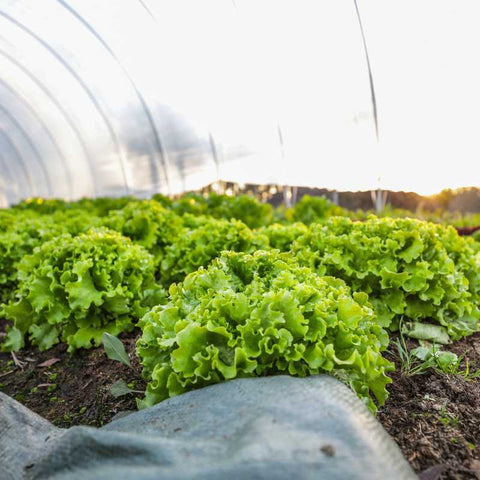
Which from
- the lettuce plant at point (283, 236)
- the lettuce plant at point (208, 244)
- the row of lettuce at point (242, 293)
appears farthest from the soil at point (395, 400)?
the lettuce plant at point (283, 236)

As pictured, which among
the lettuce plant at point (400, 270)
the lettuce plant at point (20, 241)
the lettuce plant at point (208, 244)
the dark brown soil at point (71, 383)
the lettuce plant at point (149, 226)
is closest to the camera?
the dark brown soil at point (71, 383)

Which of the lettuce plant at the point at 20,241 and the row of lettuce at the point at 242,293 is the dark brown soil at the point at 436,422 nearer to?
the row of lettuce at the point at 242,293

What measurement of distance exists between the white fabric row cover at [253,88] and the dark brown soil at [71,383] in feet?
20.5

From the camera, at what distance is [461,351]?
3.96 metres

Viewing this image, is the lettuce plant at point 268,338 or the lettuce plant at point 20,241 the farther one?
the lettuce plant at point 20,241

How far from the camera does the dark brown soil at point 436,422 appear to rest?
2.51 m

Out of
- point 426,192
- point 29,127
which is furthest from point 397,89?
point 29,127

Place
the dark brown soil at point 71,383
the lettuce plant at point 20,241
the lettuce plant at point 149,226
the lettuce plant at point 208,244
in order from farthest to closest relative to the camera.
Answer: the lettuce plant at point 20,241
the lettuce plant at point 149,226
the lettuce plant at point 208,244
the dark brown soil at point 71,383

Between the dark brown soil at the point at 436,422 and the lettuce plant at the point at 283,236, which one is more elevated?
the lettuce plant at the point at 283,236

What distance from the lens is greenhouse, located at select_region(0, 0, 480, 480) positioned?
6.89 feet

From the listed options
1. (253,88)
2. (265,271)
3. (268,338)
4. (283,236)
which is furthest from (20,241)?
(253,88)

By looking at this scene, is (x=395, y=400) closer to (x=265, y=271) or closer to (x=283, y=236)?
(x=265, y=271)

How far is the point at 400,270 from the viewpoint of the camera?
13.7ft

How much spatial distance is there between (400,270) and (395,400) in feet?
4.31
